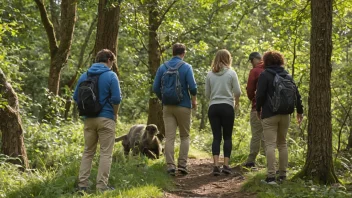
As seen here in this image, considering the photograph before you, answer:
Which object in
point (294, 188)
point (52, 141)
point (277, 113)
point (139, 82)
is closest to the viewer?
point (294, 188)

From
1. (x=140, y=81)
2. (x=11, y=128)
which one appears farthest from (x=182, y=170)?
(x=140, y=81)

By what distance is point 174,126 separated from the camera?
27.3 feet

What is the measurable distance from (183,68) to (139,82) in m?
4.22

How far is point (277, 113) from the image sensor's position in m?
6.88

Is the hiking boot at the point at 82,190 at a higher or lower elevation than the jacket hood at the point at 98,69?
lower

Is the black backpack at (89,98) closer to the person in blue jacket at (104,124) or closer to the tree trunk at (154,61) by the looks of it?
the person in blue jacket at (104,124)

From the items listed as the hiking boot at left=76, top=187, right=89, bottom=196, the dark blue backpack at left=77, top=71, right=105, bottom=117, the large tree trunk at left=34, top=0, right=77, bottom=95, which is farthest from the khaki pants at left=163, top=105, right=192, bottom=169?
the large tree trunk at left=34, top=0, right=77, bottom=95

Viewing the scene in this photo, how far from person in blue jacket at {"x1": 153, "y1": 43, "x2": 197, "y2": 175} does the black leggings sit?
0.39m

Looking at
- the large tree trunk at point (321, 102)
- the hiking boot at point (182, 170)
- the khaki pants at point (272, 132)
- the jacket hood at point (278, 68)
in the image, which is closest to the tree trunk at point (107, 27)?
the hiking boot at point (182, 170)

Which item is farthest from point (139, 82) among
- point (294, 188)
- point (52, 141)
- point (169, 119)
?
point (294, 188)

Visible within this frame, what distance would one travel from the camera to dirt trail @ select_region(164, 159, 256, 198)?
276 inches

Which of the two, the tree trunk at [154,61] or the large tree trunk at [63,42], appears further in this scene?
the large tree trunk at [63,42]

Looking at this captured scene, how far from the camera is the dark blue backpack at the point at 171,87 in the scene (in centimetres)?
793

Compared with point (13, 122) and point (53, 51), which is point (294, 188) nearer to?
point (13, 122)
